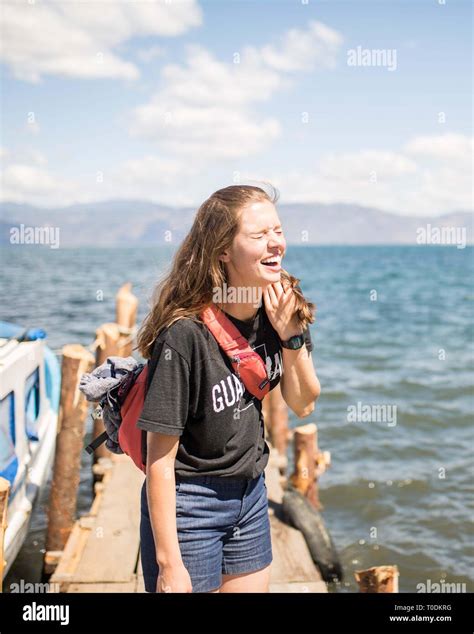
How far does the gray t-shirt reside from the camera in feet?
8.49

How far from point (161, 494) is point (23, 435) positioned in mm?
5540

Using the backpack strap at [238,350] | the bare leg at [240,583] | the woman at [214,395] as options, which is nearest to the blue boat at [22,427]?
the bare leg at [240,583]

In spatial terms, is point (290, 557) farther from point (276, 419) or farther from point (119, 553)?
point (276, 419)

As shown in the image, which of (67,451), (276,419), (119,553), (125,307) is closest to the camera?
(119,553)

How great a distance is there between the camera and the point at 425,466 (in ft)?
35.8

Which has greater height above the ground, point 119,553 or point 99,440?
point 99,440

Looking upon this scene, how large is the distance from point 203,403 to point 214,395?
0.05 m

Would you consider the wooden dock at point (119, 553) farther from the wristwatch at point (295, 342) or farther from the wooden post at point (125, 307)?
the wooden post at point (125, 307)

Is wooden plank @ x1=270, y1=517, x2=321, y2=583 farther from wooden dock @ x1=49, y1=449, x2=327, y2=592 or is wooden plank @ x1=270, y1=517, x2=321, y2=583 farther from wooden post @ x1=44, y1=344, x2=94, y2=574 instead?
wooden post @ x1=44, y1=344, x2=94, y2=574

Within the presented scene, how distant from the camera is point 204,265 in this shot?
2805mm

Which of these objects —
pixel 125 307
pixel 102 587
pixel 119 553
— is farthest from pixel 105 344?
pixel 102 587

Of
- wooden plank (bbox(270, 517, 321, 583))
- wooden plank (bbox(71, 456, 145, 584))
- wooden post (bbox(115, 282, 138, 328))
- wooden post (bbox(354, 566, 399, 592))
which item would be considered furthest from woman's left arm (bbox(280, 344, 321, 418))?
wooden post (bbox(115, 282, 138, 328))

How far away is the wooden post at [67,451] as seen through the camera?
7.18 meters
